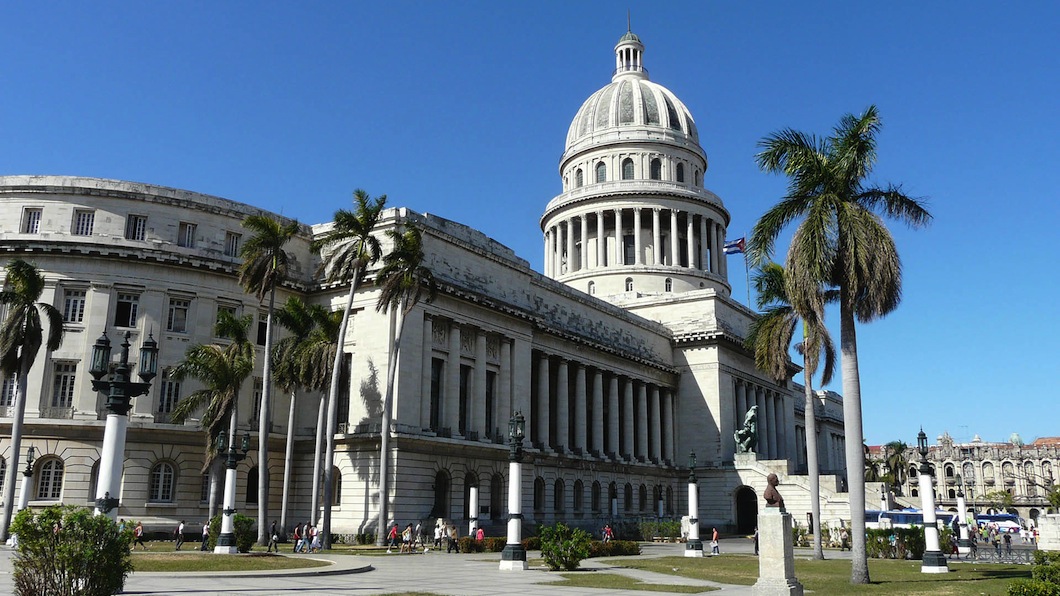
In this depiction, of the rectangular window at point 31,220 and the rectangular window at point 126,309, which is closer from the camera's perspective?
the rectangular window at point 126,309

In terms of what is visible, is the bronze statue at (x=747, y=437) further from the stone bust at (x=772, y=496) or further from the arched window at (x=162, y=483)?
the stone bust at (x=772, y=496)

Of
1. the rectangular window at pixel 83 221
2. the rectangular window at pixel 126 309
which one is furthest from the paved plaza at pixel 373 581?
the rectangular window at pixel 83 221

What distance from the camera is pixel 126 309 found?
46.0 m

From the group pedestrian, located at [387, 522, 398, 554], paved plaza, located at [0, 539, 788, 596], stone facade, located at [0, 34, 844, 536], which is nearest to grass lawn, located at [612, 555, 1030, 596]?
paved plaza, located at [0, 539, 788, 596]

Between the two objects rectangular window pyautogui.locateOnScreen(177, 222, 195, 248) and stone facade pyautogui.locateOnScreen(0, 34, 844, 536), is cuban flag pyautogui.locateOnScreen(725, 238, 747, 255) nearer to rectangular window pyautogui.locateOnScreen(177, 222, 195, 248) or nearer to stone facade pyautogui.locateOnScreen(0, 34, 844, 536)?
stone facade pyautogui.locateOnScreen(0, 34, 844, 536)

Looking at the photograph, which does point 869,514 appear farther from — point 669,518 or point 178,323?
point 178,323

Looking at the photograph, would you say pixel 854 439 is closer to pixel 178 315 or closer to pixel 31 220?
pixel 178 315

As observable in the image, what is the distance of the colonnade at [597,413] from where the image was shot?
6338 cm

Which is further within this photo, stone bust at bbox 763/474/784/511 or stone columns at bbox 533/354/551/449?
stone columns at bbox 533/354/551/449

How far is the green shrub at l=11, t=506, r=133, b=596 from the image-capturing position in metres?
15.2

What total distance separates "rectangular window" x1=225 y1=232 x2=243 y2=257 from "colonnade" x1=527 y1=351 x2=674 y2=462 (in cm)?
2210

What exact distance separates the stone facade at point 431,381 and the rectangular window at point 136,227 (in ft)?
0.27

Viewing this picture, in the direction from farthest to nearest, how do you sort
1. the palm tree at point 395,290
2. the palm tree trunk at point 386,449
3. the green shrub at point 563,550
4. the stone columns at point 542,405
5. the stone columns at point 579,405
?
the stone columns at point 579,405
the stone columns at point 542,405
the palm tree at point 395,290
the palm tree trunk at point 386,449
the green shrub at point 563,550

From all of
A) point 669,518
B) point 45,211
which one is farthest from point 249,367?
point 669,518
